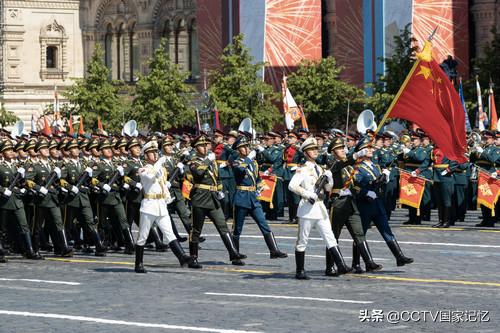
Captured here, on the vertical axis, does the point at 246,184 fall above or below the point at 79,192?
above

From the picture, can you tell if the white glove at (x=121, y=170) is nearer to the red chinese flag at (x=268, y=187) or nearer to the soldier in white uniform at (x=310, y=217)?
the soldier in white uniform at (x=310, y=217)

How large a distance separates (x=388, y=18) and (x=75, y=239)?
27999 mm

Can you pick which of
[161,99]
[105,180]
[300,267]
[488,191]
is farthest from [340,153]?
[161,99]

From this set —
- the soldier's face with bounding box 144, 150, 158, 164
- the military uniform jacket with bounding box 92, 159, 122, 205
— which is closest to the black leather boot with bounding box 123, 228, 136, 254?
the military uniform jacket with bounding box 92, 159, 122, 205

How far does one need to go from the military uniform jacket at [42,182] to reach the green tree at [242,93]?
28.8 meters

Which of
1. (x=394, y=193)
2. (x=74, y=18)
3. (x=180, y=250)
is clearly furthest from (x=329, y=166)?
(x=74, y=18)

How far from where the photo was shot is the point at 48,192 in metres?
21.3

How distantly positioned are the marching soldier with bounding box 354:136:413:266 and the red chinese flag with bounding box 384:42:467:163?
75 cm

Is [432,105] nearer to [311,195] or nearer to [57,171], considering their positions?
[311,195]

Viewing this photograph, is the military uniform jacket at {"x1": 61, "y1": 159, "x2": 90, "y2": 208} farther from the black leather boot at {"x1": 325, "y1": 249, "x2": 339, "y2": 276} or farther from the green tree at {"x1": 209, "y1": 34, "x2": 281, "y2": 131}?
the green tree at {"x1": 209, "y1": 34, "x2": 281, "y2": 131}

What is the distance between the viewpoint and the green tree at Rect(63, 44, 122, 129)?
2334 inches

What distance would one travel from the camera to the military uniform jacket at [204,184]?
19281 mm

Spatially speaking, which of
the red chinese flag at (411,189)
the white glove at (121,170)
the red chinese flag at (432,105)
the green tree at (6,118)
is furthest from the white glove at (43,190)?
the green tree at (6,118)

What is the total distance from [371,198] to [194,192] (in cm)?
282
